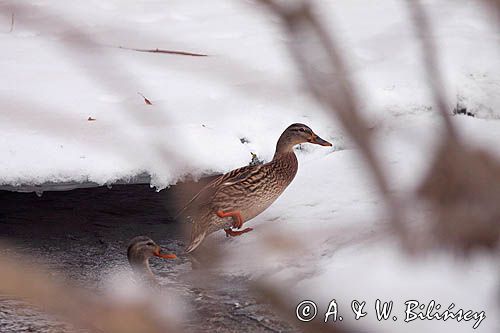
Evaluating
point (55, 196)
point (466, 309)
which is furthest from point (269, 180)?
point (466, 309)

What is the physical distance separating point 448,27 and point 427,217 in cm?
582

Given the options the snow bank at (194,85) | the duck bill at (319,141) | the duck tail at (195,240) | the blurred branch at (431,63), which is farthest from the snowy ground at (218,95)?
the blurred branch at (431,63)

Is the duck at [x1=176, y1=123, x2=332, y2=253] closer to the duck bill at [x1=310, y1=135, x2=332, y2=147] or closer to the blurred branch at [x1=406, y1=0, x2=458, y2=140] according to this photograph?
the duck bill at [x1=310, y1=135, x2=332, y2=147]

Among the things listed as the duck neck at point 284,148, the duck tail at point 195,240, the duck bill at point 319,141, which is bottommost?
the duck tail at point 195,240

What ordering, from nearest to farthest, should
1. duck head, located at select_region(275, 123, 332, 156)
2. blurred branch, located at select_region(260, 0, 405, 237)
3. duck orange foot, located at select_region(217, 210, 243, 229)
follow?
blurred branch, located at select_region(260, 0, 405, 237) → duck orange foot, located at select_region(217, 210, 243, 229) → duck head, located at select_region(275, 123, 332, 156)

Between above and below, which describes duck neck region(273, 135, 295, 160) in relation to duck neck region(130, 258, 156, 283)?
above

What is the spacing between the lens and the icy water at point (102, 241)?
11.8ft

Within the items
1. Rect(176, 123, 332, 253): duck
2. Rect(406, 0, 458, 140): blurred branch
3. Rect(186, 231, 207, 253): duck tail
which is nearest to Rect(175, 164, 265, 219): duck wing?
Rect(176, 123, 332, 253): duck

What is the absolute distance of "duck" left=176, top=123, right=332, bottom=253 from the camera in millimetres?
4320

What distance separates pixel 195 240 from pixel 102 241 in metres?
0.48

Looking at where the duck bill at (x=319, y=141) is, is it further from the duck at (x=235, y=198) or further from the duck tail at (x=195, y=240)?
the duck tail at (x=195, y=240)

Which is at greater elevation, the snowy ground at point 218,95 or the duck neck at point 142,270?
the snowy ground at point 218,95

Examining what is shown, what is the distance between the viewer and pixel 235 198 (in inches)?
174

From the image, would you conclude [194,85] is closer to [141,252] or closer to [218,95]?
[218,95]
